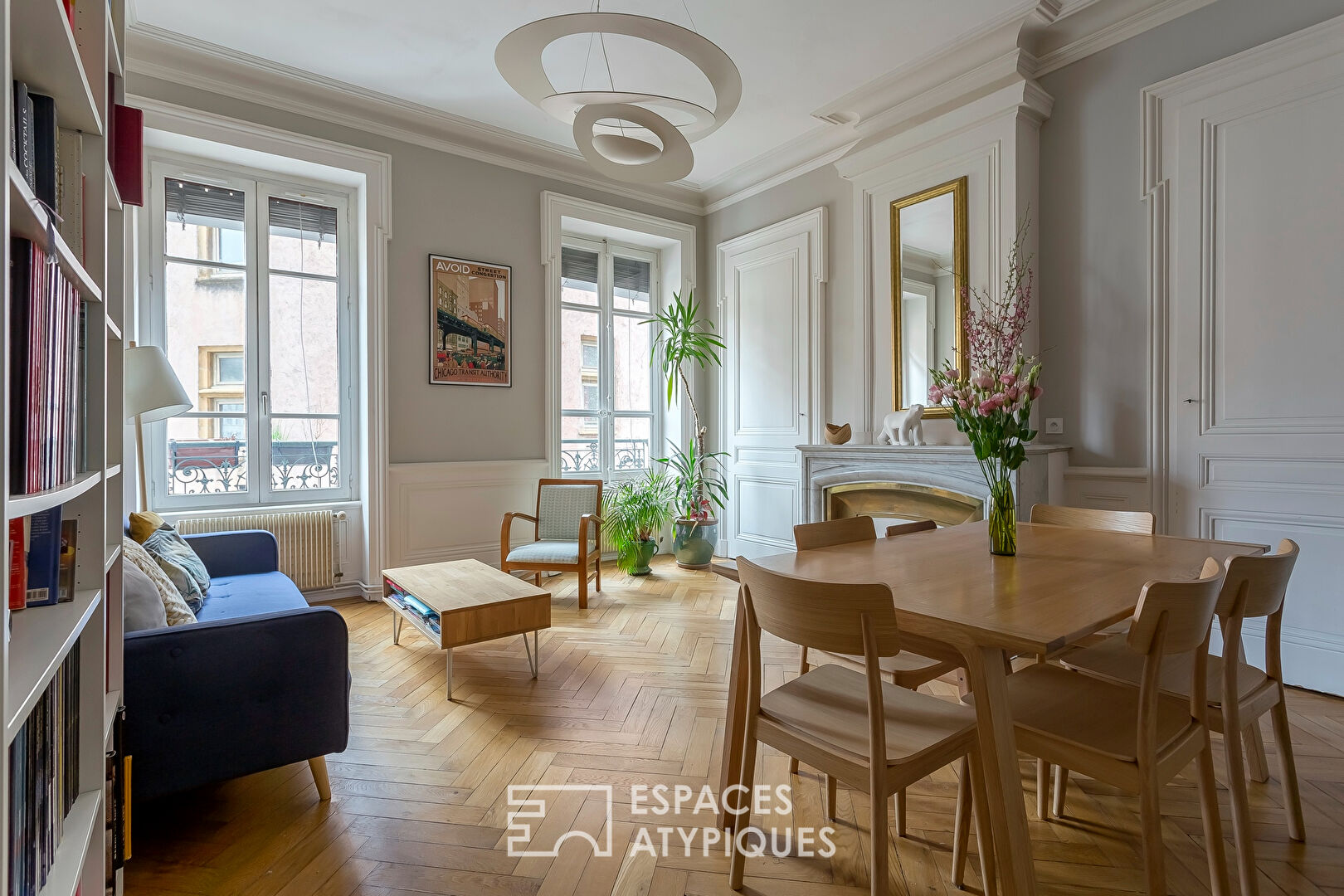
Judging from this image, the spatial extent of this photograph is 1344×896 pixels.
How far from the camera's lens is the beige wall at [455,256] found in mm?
4461

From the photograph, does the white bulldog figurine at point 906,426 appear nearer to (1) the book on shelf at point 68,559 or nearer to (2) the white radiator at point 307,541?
(2) the white radiator at point 307,541

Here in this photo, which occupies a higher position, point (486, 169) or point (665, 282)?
point (486, 169)

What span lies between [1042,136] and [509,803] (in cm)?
407

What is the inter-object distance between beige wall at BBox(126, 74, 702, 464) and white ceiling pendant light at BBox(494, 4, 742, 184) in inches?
90.4

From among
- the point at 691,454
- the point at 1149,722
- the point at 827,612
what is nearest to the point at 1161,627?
the point at 1149,722

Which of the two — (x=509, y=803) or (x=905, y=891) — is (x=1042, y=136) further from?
(x=509, y=803)

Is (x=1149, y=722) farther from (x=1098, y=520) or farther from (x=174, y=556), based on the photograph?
(x=174, y=556)

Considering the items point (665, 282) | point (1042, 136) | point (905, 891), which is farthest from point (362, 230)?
point (905, 891)

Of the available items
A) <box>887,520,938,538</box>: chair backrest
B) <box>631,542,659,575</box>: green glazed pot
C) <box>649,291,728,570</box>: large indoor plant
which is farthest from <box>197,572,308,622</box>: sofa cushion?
<box>649,291,728,570</box>: large indoor plant

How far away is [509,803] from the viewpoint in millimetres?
1995

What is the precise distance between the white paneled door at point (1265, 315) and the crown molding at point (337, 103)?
371cm

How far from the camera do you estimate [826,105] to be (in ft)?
14.3

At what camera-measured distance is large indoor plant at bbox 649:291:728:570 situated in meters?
5.39

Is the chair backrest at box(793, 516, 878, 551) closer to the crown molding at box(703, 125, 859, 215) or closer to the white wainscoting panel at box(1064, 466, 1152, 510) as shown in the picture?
the white wainscoting panel at box(1064, 466, 1152, 510)
